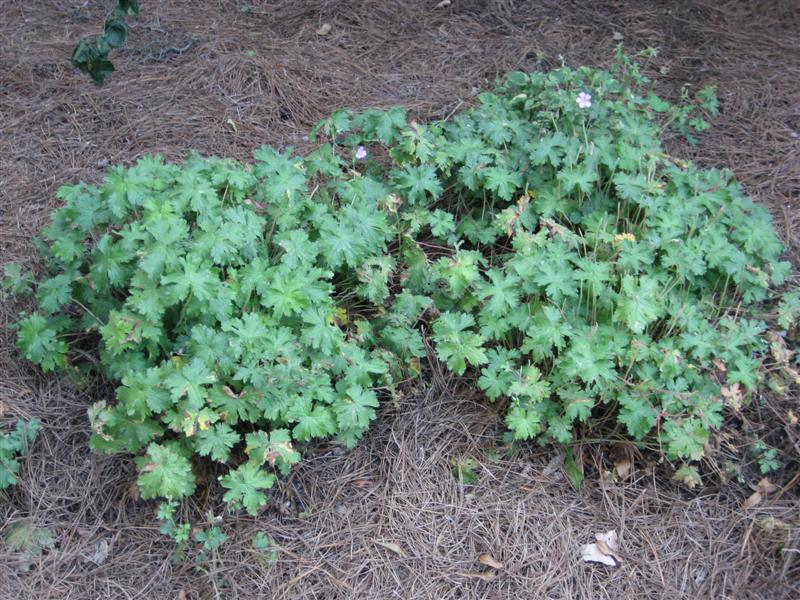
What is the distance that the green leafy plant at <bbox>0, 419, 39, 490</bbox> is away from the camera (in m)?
2.69

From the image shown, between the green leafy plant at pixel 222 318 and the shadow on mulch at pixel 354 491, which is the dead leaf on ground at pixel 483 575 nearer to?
the shadow on mulch at pixel 354 491

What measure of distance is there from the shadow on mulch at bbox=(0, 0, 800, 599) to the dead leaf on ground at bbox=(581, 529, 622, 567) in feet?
0.10

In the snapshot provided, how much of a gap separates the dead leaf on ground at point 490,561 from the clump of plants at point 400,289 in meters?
0.45

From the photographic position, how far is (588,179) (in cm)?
324

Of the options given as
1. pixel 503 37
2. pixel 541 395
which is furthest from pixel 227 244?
pixel 503 37

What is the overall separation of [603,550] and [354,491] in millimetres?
897

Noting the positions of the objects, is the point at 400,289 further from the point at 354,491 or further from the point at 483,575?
the point at 483,575

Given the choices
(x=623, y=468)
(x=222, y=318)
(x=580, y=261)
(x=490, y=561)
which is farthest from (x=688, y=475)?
(x=222, y=318)

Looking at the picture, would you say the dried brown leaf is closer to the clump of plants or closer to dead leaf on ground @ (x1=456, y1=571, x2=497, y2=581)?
the clump of plants

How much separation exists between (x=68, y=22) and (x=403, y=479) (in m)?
3.46

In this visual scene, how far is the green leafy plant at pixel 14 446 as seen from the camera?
2.69 metres

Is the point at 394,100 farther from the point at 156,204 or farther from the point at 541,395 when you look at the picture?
the point at 541,395

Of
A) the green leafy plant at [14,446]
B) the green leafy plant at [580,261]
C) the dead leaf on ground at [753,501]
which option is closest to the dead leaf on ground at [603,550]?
the green leafy plant at [580,261]

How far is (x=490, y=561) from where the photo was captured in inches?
105
